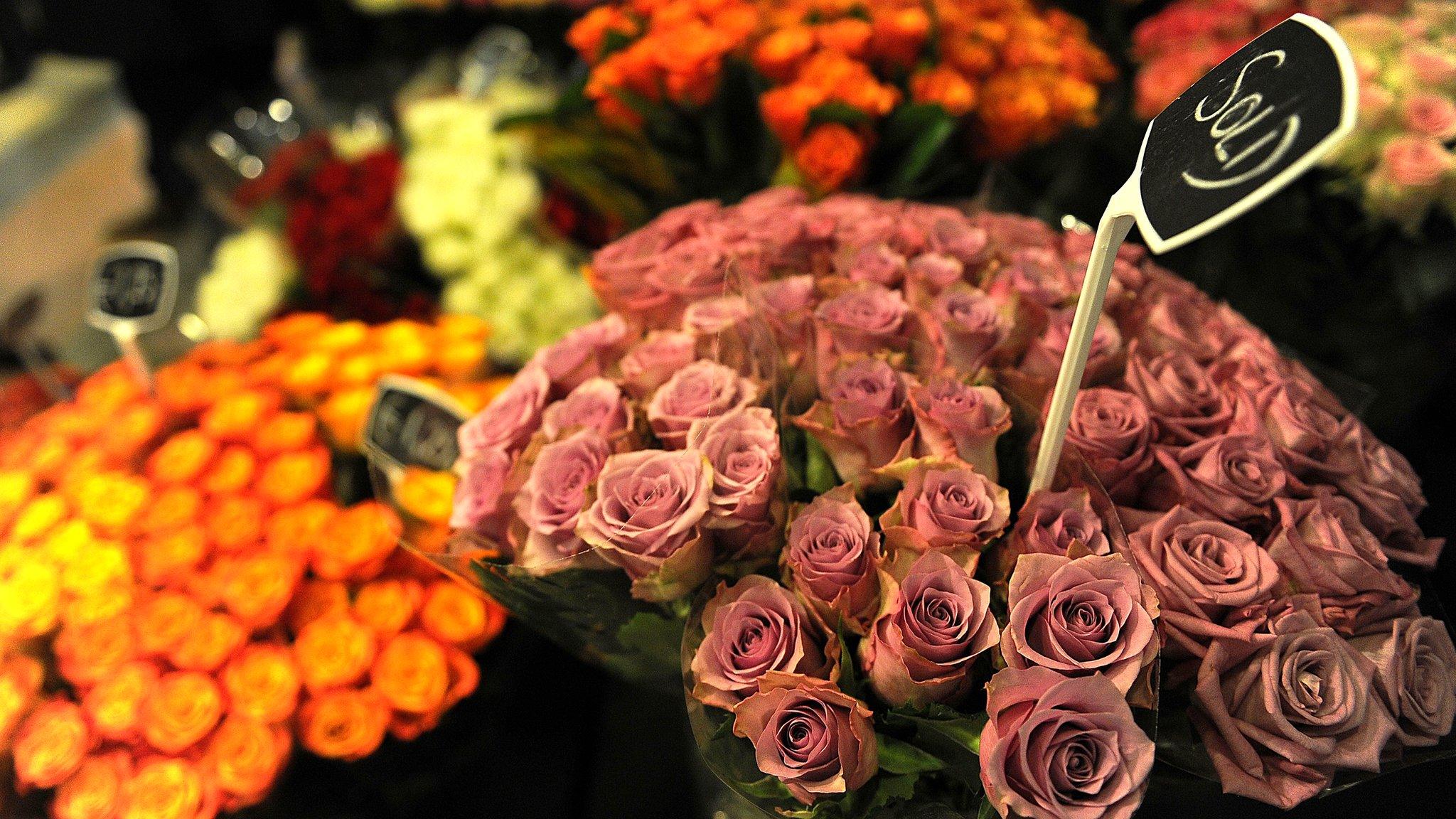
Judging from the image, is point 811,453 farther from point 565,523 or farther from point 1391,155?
point 1391,155

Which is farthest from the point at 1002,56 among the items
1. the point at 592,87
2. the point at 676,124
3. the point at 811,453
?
the point at 811,453

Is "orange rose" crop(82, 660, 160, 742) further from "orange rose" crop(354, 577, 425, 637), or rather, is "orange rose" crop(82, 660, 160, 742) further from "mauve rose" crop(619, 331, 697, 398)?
"mauve rose" crop(619, 331, 697, 398)

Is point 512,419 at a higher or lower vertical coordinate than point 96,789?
higher

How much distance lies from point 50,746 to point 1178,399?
104 centimetres

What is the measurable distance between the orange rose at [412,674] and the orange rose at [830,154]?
73cm

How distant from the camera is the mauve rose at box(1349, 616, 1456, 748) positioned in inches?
20.7

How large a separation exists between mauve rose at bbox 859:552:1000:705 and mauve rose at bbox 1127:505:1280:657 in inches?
4.6

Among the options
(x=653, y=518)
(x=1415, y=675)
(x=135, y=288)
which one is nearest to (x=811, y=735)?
(x=653, y=518)

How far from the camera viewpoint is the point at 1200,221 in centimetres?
40

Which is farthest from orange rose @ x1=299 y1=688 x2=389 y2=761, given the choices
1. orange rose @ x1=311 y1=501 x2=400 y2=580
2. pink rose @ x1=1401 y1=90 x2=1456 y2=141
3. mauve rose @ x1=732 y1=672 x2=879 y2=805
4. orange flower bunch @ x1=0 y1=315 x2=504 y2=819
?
pink rose @ x1=1401 y1=90 x2=1456 y2=141

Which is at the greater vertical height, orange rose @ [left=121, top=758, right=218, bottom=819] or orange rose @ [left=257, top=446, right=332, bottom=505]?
orange rose @ [left=257, top=446, right=332, bottom=505]

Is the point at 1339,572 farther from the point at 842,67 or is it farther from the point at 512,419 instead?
the point at 842,67

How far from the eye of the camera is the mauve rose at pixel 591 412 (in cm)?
68

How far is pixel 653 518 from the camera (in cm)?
58
